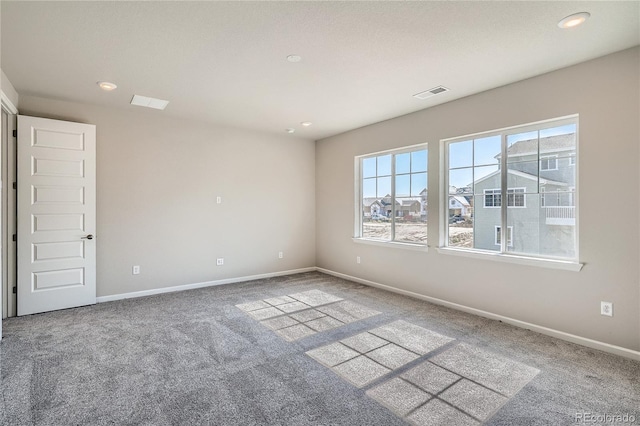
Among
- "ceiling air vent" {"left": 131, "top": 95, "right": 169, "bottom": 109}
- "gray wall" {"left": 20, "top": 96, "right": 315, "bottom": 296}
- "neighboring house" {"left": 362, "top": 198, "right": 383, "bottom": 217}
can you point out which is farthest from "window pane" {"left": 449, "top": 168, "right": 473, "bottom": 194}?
"ceiling air vent" {"left": 131, "top": 95, "right": 169, "bottom": 109}

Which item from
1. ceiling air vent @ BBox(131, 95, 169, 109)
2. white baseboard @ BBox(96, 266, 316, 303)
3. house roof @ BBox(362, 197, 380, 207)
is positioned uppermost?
ceiling air vent @ BBox(131, 95, 169, 109)

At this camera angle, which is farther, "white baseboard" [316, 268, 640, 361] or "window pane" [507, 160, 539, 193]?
"window pane" [507, 160, 539, 193]

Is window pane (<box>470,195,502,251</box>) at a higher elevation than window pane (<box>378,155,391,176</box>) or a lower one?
lower

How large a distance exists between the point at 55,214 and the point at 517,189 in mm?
5538

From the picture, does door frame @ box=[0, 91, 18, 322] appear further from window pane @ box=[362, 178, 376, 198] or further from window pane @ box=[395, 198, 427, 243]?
window pane @ box=[395, 198, 427, 243]

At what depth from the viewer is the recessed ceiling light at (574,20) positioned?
90.0 inches

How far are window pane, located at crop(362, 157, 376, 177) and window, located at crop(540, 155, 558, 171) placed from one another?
8.25 ft

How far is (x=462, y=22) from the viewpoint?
238cm

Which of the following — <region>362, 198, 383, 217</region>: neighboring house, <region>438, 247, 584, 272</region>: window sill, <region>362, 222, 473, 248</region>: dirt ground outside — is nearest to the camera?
<region>438, 247, 584, 272</region>: window sill

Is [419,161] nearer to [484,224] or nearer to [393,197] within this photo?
[393,197]

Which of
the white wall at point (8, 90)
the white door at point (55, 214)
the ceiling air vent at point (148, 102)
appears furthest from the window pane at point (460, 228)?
the white wall at point (8, 90)

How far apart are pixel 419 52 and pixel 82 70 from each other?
3.27m

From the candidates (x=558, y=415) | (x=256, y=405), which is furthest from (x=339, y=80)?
(x=558, y=415)

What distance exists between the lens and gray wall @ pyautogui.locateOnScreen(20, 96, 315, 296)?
443 centimetres
